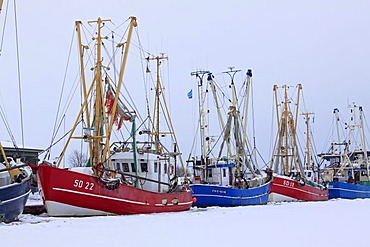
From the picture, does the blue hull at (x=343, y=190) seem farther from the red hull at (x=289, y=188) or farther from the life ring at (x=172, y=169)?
the life ring at (x=172, y=169)

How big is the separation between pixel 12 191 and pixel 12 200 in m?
0.31

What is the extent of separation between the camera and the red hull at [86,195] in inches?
716

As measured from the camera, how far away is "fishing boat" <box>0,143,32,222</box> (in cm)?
1711

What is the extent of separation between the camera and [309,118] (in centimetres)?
4772

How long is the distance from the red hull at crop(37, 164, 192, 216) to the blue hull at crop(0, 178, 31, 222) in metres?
0.65

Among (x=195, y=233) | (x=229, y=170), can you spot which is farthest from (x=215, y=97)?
(x=195, y=233)

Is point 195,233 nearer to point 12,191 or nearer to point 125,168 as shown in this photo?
point 12,191

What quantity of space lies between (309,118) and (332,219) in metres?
31.0

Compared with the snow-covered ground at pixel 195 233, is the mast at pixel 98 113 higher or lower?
higher

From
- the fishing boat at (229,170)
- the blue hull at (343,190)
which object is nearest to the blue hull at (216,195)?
the fishing boat at (229,170)

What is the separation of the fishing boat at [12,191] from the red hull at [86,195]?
62 cm

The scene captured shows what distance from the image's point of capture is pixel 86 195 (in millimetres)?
18906

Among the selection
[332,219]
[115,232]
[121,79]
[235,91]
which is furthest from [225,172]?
[115,232]

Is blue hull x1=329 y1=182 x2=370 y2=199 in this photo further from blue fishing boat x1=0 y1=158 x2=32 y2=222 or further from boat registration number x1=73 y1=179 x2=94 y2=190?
blue fishing boat x1=0 y1=158 x2=32 y2=222
